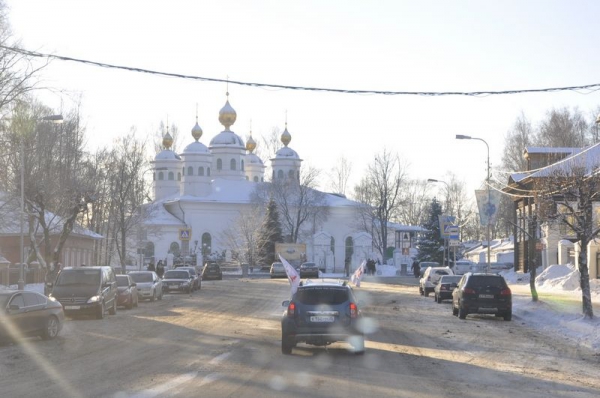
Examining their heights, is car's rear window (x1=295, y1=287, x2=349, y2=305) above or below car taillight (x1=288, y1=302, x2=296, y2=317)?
above

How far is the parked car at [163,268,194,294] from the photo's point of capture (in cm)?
4788

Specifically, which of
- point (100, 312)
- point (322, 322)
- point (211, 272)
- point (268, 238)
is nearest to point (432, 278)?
point (100, 312)

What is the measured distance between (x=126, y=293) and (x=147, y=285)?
6.33 metres

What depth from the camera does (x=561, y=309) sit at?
29.2 meters

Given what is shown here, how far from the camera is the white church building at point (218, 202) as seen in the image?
117m

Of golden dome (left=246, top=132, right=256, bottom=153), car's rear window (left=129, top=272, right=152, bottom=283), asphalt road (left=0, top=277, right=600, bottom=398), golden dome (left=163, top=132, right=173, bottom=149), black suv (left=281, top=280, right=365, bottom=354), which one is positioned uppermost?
golden dome (left=246, top=132, right=256, bottom=153)

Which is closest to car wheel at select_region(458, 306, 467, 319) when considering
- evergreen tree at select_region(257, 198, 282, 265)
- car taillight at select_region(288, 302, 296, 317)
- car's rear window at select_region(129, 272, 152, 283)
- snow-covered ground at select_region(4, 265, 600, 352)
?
snow-covered ground at select_region(4, 265, 600, 352)

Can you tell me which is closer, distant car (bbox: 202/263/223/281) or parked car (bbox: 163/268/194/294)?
parked car (bbox: 163/268/194/294)

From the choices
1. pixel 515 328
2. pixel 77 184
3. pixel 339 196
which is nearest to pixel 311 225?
pixel 339 196

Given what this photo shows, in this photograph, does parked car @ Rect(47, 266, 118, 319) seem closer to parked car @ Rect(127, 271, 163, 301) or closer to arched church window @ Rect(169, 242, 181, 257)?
parked car @ Rect(127, 271, 163, 301)

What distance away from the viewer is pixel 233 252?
10812 centimetres

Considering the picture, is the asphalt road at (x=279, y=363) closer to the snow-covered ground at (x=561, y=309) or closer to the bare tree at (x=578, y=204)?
the snow-covered ground at (x=561, y=309)

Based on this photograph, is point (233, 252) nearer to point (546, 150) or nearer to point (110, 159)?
point (110, 159)

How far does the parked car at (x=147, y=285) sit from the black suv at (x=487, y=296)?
16.5 m
